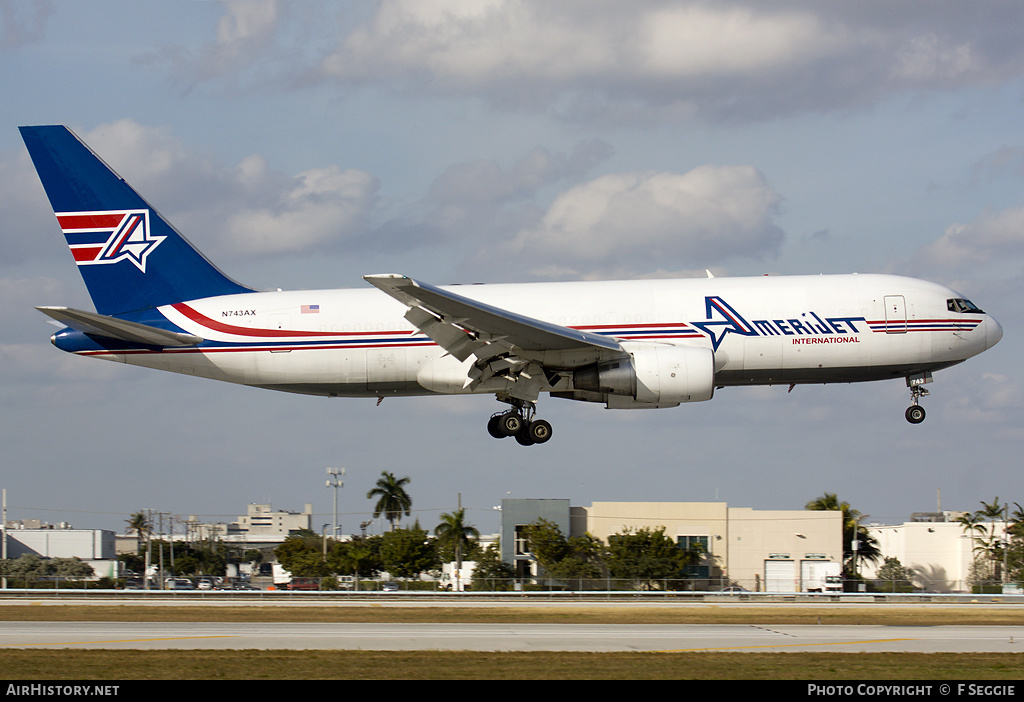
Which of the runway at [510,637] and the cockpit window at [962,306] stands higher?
the cockpit window at [962,306]

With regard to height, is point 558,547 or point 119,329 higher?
point 119,329

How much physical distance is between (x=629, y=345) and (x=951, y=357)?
33.1ft

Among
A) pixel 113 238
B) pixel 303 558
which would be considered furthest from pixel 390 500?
pixel 113 238

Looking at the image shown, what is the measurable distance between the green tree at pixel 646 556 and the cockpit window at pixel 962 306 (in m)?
34.7

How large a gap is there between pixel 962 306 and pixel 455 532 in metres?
66.8

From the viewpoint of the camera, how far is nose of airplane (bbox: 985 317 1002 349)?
3212cm

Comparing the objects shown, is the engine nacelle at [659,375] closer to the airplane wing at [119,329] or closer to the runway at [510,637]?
the runway at [510,637]

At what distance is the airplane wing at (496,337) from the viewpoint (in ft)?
88.9

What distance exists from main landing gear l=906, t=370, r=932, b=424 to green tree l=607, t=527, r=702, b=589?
32.5 meters

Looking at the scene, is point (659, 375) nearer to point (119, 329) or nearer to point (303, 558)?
point (119, 329)

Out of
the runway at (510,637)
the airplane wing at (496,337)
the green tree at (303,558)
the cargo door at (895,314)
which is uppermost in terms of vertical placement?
the cargo door at (895,314)

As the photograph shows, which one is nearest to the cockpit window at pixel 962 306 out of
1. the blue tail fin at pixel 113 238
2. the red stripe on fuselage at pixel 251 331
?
the red stripe on fuselage at pixel 251 331

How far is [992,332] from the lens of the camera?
32281mm

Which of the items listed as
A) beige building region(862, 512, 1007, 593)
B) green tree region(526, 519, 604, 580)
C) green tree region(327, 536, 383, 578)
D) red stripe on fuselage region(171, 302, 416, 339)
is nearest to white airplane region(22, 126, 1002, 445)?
red stripe on fuselage region(171, 302, 416, 339)
